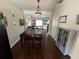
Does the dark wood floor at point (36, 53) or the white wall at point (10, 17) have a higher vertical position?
the white wall at point (10, 17)

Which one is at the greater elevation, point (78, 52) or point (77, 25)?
point (77, 25)

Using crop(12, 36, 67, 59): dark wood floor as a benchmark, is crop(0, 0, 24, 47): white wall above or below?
above

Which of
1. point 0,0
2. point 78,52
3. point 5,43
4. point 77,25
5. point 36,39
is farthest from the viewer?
point 36,39

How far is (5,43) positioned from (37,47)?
2.04 m

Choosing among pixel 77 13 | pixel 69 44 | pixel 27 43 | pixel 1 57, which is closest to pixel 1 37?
pixel 1 57

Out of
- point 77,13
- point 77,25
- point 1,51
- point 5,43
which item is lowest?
point 1,51

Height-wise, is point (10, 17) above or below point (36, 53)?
above

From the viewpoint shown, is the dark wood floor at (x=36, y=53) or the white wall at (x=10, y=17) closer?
the dark wood floor at (x=36, y=53)

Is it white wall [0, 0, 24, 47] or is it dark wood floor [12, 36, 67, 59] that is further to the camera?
white wall [0, 0, 24, 47]

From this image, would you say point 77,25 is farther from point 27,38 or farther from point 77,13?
point 27,38

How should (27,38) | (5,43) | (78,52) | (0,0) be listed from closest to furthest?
1. (78,52)
2. (5,43)
3. (0,0)
4. (27,38)

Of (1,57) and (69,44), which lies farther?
(69,44)

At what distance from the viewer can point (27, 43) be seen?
3953 mm

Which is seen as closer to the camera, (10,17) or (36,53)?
(36,53)
